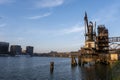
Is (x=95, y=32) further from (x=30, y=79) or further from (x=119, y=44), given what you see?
(x=30, y=79)

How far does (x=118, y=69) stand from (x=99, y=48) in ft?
291

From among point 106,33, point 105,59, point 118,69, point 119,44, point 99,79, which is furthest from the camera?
point 106,33

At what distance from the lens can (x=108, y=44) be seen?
406ft

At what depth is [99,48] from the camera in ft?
406

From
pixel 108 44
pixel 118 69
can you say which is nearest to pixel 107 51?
pixel 108 44

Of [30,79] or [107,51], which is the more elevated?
[107,51]

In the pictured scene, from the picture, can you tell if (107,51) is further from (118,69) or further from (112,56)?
(118,69)

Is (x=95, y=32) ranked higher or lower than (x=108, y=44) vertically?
higher

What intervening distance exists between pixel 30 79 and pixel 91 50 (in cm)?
6302

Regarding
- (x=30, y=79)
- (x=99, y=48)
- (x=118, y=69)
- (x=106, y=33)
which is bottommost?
(x=30, y=79)

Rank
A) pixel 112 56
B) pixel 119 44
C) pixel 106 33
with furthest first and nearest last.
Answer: pixel 106 33, pixel 119 44, pixel 112 56

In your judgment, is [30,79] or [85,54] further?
[85,54]

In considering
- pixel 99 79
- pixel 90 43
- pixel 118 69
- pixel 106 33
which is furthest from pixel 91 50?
pixel 118 69

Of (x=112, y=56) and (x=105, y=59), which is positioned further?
(x=105, y=59)
